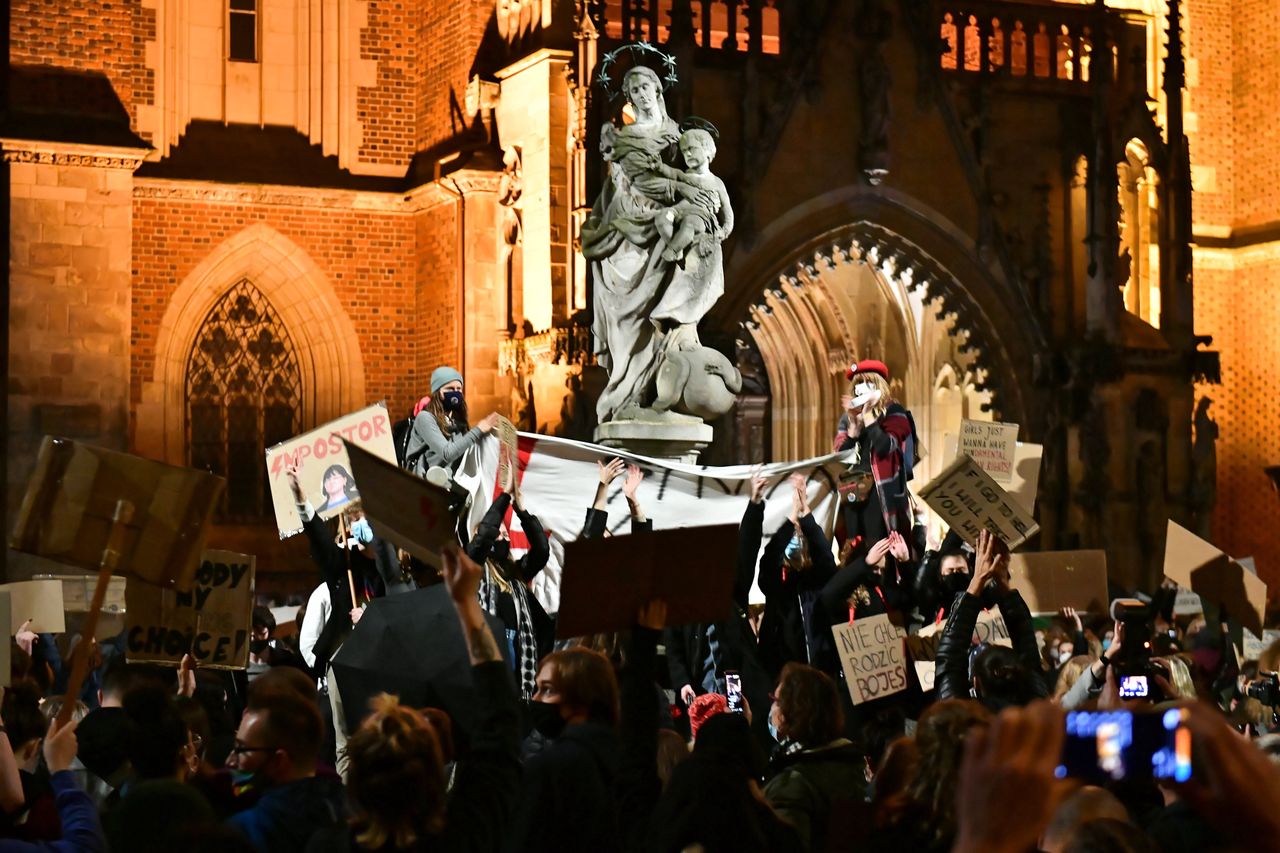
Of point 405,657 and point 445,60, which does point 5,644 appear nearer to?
point 405,657

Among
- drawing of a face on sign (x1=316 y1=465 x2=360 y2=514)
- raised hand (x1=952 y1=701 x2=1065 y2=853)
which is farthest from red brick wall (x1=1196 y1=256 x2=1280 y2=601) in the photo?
raised hand (x1=952 y1=701 x2=1065 y2=853)

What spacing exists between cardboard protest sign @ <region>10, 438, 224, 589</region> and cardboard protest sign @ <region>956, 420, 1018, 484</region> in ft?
24.8

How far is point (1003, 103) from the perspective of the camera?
22078 millimetres

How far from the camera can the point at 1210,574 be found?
1115cm

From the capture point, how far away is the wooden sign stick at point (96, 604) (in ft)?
16.5

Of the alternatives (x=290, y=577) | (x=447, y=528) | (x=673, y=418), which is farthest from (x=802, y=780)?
(x=290, y=577)

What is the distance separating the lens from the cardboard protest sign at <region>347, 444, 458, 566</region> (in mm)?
5523

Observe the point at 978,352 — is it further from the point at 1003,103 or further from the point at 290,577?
the point at 290,577

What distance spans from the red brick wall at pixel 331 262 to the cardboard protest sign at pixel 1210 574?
12.8 meters

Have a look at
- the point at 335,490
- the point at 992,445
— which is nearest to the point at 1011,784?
the point at 335,490

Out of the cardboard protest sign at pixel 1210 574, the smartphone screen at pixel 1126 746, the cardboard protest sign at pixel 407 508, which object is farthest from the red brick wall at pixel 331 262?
the smartphone screen at pixel 1126 746

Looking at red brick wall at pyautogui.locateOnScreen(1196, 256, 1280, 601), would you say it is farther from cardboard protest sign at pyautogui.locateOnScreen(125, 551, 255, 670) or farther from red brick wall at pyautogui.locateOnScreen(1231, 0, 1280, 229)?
cardboard protest sign at pyautogui.locateOnScreen(125, 551, 255, 670)

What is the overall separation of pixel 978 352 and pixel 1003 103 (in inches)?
110

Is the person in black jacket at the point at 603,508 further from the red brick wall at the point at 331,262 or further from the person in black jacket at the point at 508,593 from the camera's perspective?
the red brick wall at the point at 331,262
